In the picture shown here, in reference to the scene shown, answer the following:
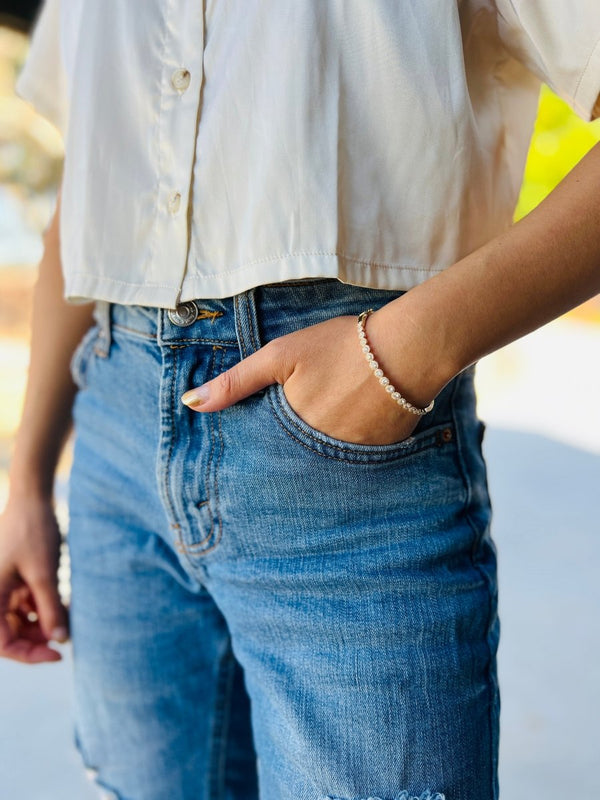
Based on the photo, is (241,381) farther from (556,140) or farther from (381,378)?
(556,140)

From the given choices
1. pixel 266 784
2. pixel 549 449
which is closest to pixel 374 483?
pixel 266 784

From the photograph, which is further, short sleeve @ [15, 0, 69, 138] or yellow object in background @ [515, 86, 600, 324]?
yellow object in background @ [515, 86, 600, 324]

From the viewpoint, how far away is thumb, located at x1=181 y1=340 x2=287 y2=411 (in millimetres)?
674

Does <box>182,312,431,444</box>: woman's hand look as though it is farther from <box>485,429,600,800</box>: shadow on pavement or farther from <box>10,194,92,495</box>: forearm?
<box>485,429,600,800</box>: shadow on pavement

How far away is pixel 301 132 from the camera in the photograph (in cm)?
68

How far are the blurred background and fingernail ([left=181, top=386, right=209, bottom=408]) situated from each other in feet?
4.87

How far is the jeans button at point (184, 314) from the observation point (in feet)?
2.42

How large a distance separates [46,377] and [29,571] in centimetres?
26

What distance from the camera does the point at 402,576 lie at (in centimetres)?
68

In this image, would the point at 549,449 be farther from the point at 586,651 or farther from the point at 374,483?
the point at 374,483

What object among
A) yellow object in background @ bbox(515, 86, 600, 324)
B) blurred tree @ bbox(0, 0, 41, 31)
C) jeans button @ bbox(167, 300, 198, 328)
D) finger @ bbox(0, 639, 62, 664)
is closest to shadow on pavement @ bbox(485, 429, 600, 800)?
finger @ bbox(0, 639, 62, 664)

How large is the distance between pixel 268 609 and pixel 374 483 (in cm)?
15

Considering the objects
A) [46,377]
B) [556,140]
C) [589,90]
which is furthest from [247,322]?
[556,140]

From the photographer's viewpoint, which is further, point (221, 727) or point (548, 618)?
point (548, 618)
